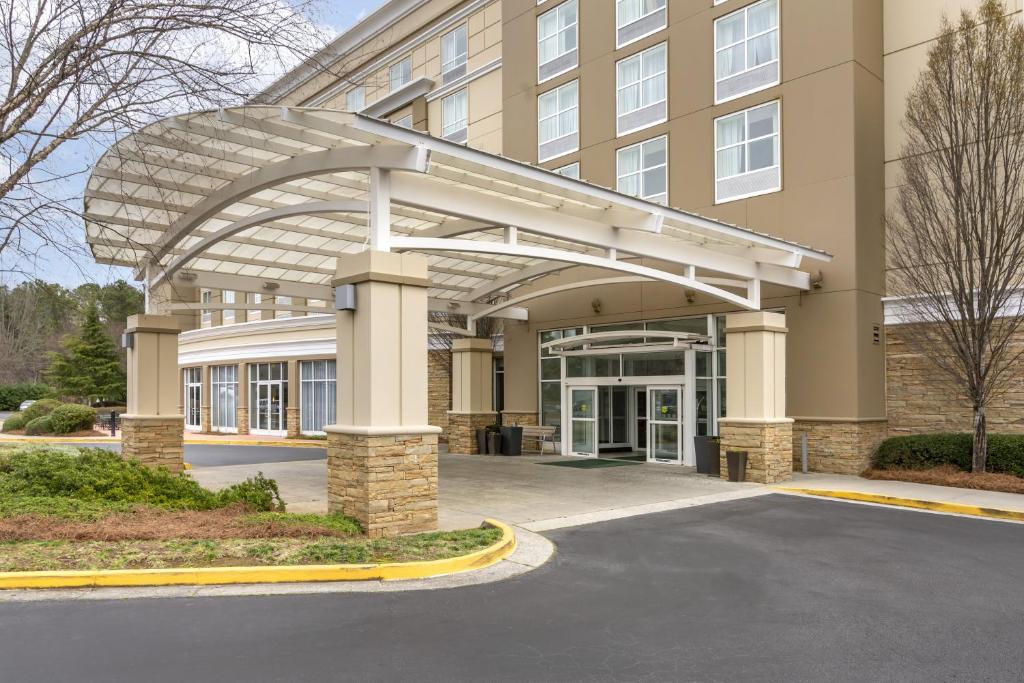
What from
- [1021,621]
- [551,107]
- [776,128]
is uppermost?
[551,107]

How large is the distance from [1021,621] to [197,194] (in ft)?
44.3

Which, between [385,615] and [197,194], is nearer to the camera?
[385,615]

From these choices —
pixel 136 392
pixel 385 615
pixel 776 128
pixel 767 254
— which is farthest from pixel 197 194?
pixel 776 128

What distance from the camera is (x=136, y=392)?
16328 mm

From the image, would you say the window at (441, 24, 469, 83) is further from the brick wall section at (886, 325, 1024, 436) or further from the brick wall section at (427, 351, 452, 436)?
the brick wall section at (886, 325, 1024, 436)

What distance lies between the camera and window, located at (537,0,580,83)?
23875 mm

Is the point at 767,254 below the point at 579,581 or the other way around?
the other way around

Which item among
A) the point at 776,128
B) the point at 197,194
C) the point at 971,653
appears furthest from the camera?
the point at 776,128

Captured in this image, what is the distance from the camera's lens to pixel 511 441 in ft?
75.4

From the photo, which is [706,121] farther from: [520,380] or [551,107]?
[520,380]

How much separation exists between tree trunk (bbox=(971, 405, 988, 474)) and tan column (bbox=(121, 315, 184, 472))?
51.9 ft

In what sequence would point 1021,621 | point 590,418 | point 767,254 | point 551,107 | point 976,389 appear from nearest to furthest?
point 1021,621 < point 976,389 < point 767,254 < point 590,418 < point 551,107

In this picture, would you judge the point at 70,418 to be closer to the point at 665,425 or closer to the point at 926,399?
the point at 665,425

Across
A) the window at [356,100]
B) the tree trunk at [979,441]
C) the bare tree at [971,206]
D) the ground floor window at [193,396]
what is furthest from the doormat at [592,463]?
the ground floor window at [193,396]
